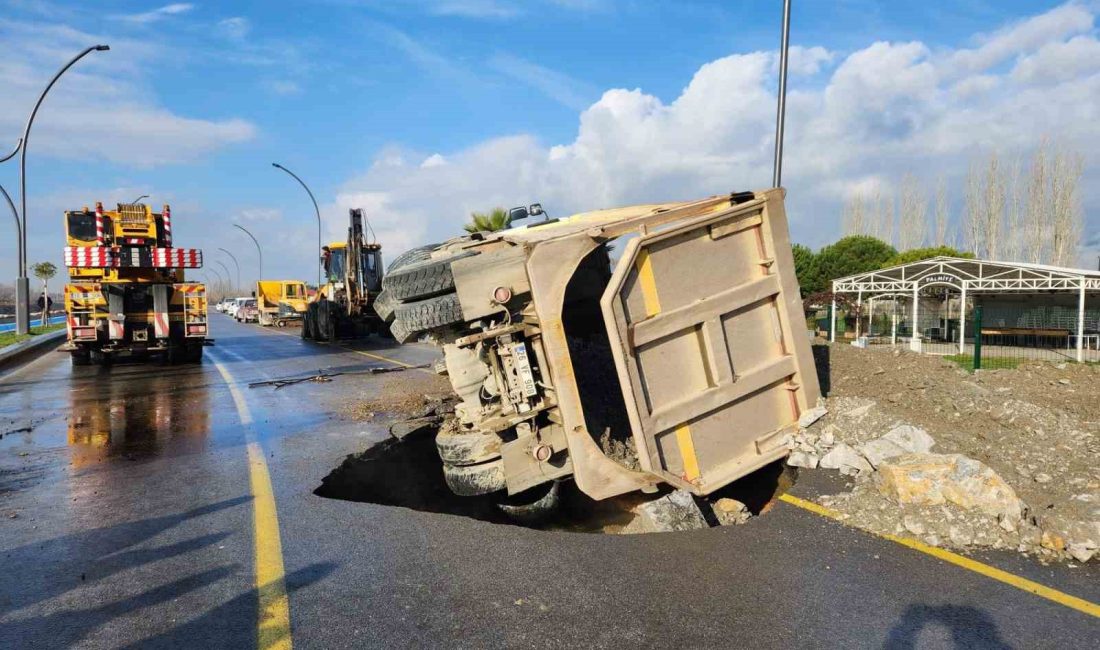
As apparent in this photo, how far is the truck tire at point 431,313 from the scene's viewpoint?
16.3 ft

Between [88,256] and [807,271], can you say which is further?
[807,271]

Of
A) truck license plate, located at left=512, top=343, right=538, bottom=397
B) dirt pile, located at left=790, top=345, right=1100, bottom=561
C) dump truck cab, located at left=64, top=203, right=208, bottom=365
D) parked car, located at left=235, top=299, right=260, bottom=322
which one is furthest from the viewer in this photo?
parked car, located at left=235, top=299, right=260, bottom=322

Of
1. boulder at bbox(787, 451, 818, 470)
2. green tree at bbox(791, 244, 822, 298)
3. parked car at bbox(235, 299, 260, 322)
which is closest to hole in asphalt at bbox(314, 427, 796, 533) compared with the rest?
boulder at bbox(787, 451, 818, 470)

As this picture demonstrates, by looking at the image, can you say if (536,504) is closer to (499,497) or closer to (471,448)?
(499,497)

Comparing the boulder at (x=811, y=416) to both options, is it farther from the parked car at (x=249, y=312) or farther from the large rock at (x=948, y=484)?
the parked car at (x=249, y=312)

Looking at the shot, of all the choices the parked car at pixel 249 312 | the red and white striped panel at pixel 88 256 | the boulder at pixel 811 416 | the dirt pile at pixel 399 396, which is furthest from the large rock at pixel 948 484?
the parked car at pixel 249 312

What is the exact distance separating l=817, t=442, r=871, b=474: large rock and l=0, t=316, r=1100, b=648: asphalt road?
0.87 ft

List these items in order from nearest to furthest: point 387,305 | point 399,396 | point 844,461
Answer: point 844,461 → point 387,305 → point 399,396

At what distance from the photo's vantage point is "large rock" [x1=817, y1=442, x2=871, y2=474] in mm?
5148

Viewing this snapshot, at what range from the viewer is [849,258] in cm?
4025

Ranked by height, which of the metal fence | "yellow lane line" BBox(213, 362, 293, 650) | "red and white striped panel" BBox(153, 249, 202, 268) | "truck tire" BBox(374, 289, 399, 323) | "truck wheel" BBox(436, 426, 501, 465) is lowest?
the metal fence

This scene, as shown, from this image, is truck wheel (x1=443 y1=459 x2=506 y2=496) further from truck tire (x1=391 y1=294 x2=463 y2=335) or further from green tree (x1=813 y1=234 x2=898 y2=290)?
green tree (x1=813 y1=234 x2=898 y2=290)

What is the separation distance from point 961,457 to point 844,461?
79cm

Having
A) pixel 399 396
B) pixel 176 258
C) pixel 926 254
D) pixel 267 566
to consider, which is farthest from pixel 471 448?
pixel 926 254
